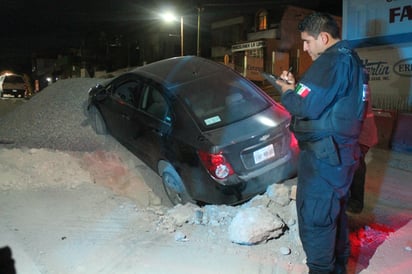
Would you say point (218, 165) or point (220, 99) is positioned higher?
point (220, 99)

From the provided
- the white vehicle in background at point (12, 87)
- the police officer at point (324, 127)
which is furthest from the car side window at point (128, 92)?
the white vehicle in background at point (12, 87)

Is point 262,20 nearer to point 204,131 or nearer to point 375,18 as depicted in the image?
point 375,18

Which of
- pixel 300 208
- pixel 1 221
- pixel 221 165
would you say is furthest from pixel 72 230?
pixel 300 208

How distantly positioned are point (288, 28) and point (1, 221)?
3028 centimetres

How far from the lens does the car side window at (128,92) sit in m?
5.41

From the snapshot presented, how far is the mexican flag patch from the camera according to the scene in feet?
8.22

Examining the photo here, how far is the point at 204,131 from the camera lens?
433cm

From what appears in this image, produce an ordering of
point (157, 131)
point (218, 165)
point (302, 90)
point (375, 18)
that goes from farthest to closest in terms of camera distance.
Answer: point (375, 18) < point (157, 131) < point (218, 165) < point (302, 90)

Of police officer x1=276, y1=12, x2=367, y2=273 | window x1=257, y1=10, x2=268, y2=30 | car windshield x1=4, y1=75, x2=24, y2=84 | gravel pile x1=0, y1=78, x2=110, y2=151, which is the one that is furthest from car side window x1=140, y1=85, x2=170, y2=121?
window x1=257, y1=10, x2=268, y2=30

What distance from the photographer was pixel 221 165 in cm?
409

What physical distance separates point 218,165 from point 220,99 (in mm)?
1068

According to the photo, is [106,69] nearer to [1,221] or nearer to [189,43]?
[189,43]

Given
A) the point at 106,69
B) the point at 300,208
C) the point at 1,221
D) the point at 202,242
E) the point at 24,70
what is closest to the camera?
the point at 300,208

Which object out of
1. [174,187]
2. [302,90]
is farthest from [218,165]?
[302,90]
